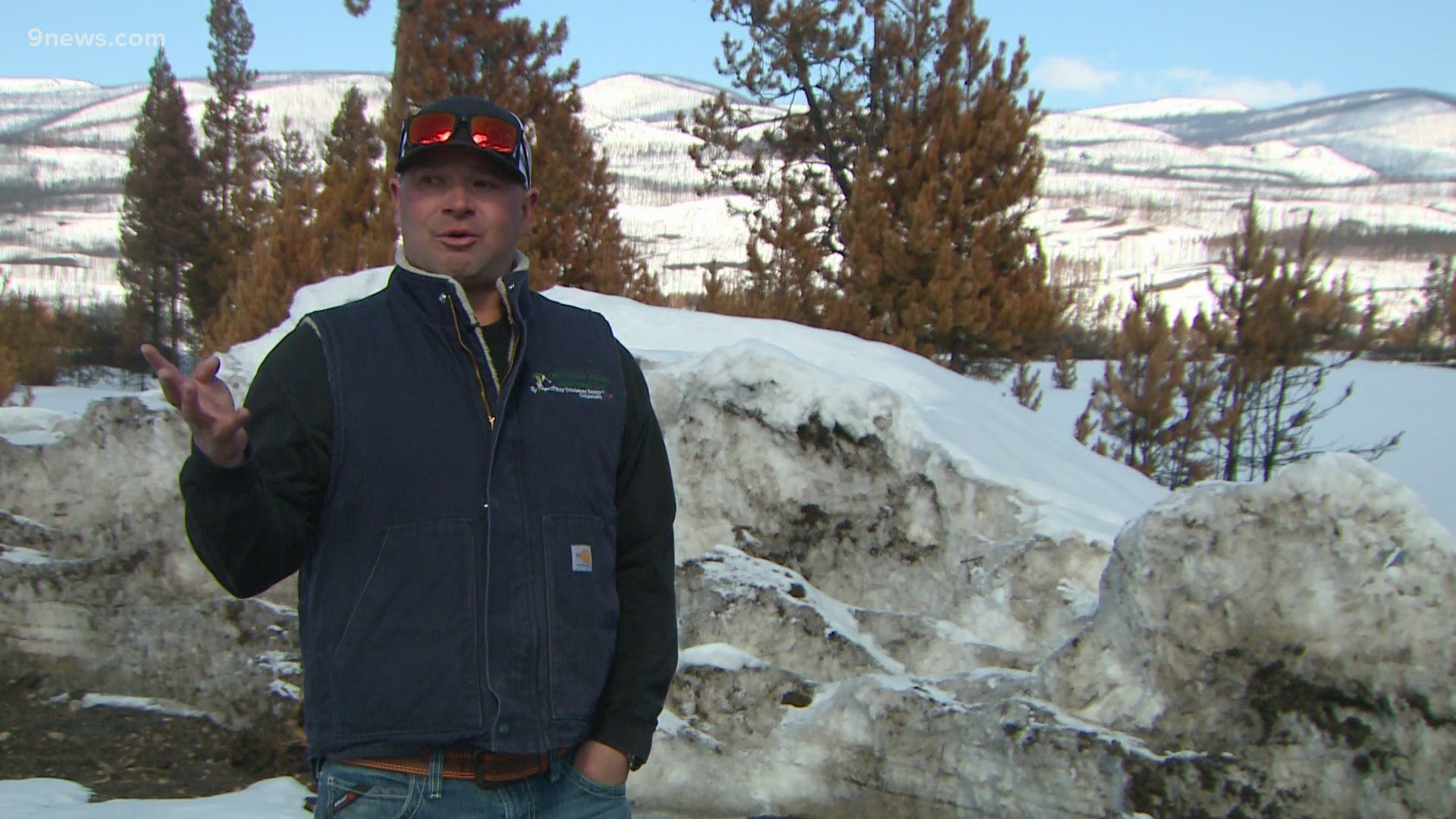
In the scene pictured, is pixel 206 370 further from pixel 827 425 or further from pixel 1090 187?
pixel 1090 187

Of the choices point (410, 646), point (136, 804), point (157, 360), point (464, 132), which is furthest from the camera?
point (136, 804)

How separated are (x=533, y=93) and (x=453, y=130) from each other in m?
13.2

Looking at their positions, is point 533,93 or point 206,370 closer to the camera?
point 206,370

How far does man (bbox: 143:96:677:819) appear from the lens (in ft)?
5.64

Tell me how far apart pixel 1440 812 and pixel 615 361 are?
3.06m

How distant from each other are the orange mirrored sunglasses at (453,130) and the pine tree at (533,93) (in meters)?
10.7

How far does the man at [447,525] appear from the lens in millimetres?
1720

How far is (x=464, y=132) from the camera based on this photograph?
1953mm

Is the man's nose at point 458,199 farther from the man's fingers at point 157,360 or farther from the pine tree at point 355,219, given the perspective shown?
the pine tree at point 355,219

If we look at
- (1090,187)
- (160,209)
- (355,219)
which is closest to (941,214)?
(355,219)

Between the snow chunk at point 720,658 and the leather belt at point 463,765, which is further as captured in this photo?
the snow chunk at point 720,658

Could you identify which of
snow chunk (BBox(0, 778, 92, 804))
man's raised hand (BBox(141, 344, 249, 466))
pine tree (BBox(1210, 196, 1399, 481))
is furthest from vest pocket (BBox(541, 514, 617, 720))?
pine tree (BBox(1210, 196, 1399, 481))

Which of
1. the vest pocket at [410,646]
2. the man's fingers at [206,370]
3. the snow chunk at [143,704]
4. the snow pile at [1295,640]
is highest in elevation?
the man's fingers at [206,370]

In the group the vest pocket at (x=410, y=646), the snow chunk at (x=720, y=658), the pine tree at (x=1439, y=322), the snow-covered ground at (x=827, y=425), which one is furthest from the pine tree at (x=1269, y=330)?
the pine tree at (x=1439, y=322)
